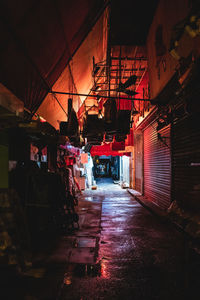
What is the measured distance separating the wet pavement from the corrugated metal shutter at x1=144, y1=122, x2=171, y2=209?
93.4 inches

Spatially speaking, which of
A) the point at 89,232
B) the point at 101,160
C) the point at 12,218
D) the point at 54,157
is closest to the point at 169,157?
the point at 89,232

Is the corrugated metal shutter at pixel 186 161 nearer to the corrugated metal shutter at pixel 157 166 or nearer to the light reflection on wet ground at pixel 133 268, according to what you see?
the corrugated metal shutter at pixel 157 166

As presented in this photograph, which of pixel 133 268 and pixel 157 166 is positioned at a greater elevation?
pixel 157 166

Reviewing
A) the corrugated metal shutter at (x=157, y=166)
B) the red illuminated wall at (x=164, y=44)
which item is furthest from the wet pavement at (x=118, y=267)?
the red illuminated wall at (x=164, y=44)

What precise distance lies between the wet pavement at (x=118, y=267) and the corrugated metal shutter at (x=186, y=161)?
142 centimetres

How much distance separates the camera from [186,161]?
20.0 feet

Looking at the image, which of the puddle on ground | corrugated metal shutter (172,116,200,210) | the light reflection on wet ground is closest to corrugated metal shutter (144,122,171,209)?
corrugated metal shutter (172,116,200,210)

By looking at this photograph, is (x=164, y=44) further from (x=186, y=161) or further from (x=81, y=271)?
(x=81, y=271)

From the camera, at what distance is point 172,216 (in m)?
6.64

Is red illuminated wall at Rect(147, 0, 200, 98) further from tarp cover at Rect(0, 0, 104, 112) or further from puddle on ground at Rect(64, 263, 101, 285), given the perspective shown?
puddle on ground at Rect(64, 263, 101, 285)

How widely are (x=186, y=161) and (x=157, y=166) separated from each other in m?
3.32

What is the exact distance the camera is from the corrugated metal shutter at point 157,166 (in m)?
7.86

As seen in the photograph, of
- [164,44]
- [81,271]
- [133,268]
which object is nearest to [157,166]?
[164,44]

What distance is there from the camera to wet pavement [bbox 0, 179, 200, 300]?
308 centimetres
